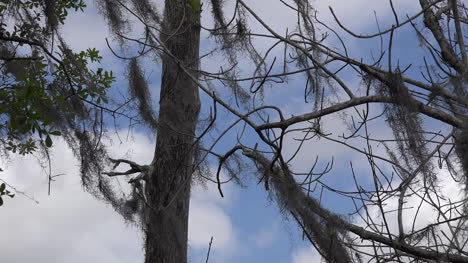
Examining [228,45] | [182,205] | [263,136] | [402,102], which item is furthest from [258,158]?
[182,205]

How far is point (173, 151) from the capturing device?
16.4 feet

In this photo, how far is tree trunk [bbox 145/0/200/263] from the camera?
454 centimetres

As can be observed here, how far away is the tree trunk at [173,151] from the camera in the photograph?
4.54 metres

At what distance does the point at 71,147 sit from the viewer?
471 centimetres

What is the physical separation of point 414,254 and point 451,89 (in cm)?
88

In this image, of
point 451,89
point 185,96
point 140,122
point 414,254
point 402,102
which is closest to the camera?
point 402,102

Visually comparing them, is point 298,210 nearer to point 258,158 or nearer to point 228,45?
point 258,158

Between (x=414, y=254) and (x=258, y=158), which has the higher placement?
(x=258, y=158)

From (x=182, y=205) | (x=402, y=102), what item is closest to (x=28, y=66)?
(x=182, y=205)

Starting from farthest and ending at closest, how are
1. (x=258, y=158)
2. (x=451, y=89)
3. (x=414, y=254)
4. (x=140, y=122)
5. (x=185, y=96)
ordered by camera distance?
(x=185, y=96) → (x=140, y=122) → (x=258, y=158) → (x=414, y=254) → (x=451, y=89)

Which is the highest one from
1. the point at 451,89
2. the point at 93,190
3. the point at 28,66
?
the point at 28,66

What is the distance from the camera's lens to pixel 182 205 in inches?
193

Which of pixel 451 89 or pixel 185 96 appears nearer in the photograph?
pixel 451 89

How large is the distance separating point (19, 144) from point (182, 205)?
64.7 inches
